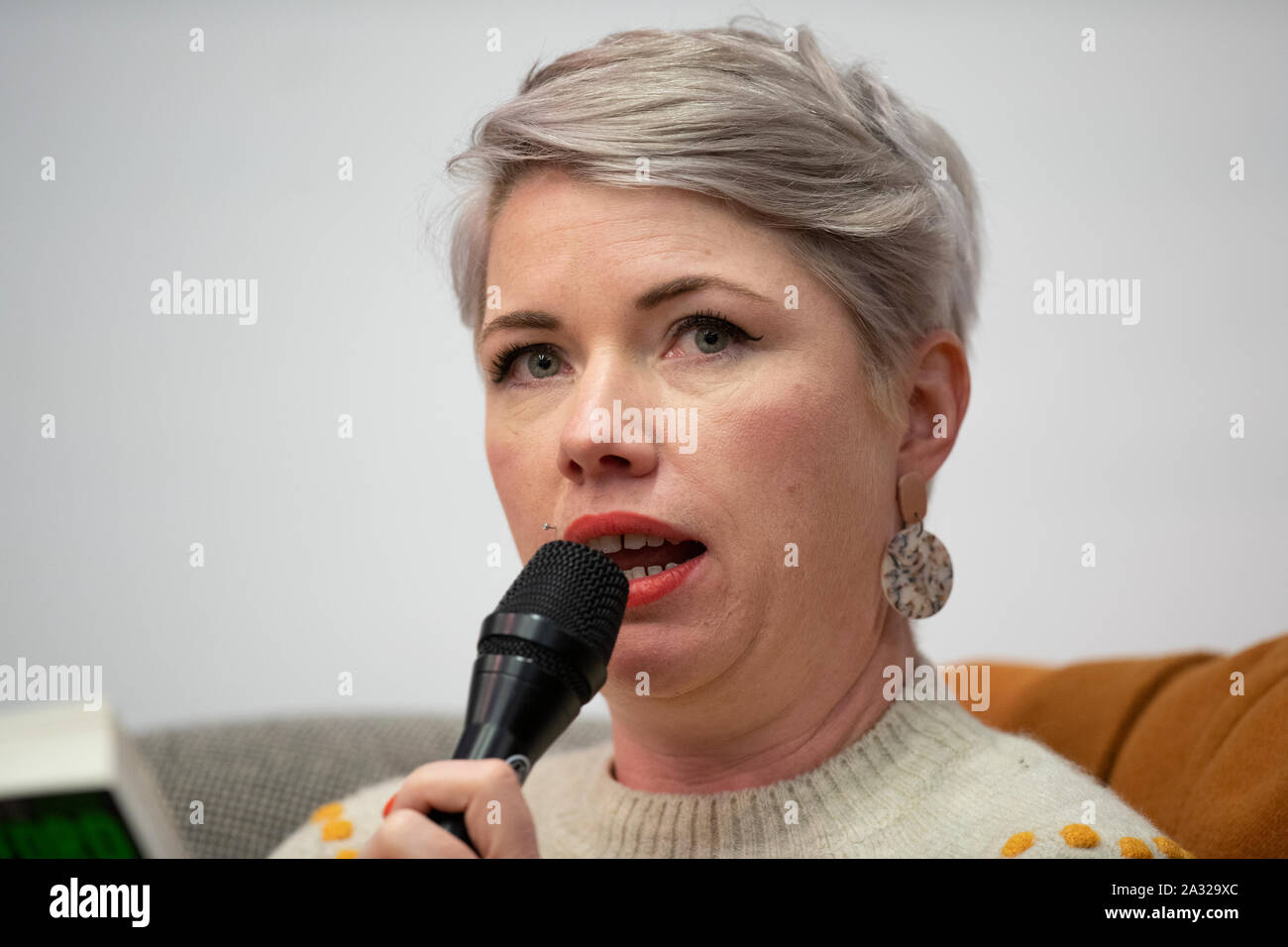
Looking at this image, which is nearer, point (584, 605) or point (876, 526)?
point (584, 605)

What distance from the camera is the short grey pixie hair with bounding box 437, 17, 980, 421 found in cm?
137

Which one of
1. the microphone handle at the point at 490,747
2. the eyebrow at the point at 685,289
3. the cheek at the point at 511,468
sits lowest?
the microphone handle at the point at 490,747

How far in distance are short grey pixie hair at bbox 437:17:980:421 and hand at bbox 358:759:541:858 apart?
674 millimetres

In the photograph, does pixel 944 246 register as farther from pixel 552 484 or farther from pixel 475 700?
pixel 475 700

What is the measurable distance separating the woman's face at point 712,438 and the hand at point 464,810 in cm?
41

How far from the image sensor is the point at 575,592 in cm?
109

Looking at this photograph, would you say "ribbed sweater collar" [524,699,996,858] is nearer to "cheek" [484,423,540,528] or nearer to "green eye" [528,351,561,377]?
"cheek" [484,423,540,528]

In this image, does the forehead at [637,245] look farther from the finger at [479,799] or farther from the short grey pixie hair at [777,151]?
the finger at [479,799]

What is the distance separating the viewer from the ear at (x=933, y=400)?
4.94 feet

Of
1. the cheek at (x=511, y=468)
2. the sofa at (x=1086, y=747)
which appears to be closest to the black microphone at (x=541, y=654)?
the cheek at (x=511, y=468)

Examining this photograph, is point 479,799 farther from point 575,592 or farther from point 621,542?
point 621,542
